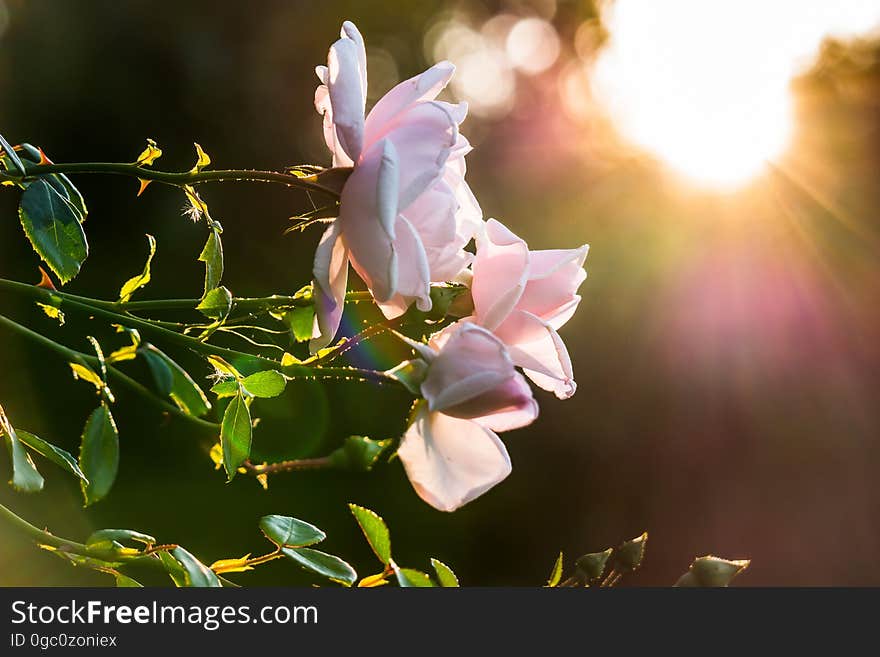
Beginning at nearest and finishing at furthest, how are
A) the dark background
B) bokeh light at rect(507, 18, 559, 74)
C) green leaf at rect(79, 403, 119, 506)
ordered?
green leaf at rect(79, 403, 119, 506), the dark background, bokeh light at rect(507, 18, 559, 74)

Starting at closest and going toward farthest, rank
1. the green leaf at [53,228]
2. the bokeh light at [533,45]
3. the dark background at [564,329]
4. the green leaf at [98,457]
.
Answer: the green leaf at [98,457], the green leaf at [53,228], the dark background at [564,329], the bokeh light at [533,45]

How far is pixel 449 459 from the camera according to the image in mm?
411

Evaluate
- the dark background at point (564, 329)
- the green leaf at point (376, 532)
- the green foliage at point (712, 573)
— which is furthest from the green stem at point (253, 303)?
the dark background at point (564, 329)

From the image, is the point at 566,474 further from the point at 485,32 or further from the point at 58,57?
the point at 485,32

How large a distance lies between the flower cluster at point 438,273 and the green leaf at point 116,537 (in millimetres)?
127

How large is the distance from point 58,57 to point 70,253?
3.40 metres

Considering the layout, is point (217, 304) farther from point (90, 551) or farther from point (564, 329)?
point (564, 329)

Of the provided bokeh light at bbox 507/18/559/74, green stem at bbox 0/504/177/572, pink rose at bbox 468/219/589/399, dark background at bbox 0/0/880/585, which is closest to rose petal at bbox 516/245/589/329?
pink rose at bbox 468/219/589/399

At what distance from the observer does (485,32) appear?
17.7 ft

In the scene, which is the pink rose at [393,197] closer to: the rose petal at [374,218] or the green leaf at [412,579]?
the rose petal at [374,218]

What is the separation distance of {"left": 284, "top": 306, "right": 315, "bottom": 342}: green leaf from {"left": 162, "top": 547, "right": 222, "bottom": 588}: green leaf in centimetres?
11

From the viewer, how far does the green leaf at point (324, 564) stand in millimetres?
430

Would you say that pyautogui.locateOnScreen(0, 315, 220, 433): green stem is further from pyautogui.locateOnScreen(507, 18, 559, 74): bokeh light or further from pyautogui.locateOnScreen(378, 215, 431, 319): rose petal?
pyautogui.locateOnScreen(507, 18, 559, 74): bokeh light

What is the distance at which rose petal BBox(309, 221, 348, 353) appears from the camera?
1.32ft
